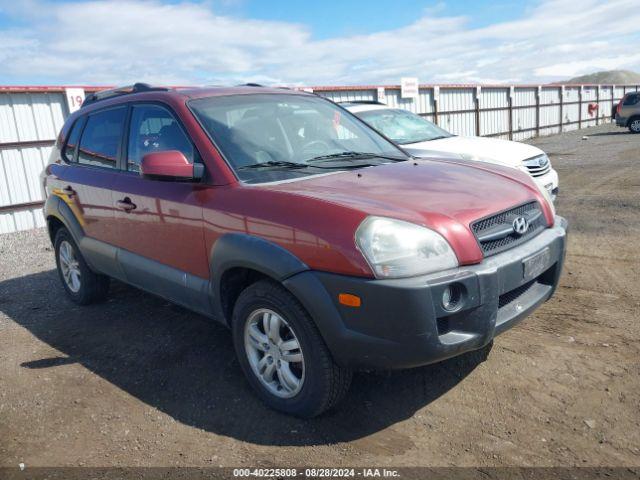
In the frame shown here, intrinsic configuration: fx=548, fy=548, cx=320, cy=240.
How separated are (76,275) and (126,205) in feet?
5.49

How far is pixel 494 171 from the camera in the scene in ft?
12.3

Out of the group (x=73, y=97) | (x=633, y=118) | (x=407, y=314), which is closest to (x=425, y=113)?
(x=633, y=118)

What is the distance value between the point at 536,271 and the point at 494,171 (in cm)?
95

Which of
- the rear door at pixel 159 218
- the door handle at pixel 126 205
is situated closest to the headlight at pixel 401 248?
the rear door at pixel 159 218

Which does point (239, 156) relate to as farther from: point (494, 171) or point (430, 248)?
point (494, 171)

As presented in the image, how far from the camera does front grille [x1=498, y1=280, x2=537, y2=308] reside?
115 inches

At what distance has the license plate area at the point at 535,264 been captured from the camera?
2938 mm

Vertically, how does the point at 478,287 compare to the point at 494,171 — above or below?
below

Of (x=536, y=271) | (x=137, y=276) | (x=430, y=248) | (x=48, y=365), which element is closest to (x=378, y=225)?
(x=430, y=248)

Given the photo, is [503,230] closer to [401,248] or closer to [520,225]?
[520,225]

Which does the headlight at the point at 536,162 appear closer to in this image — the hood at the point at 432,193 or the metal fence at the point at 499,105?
the hood at the point at 432,193

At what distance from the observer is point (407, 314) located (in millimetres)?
2520

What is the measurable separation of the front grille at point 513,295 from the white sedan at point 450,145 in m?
3.73

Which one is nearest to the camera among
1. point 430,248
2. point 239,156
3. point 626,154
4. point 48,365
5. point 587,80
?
point 430,248
